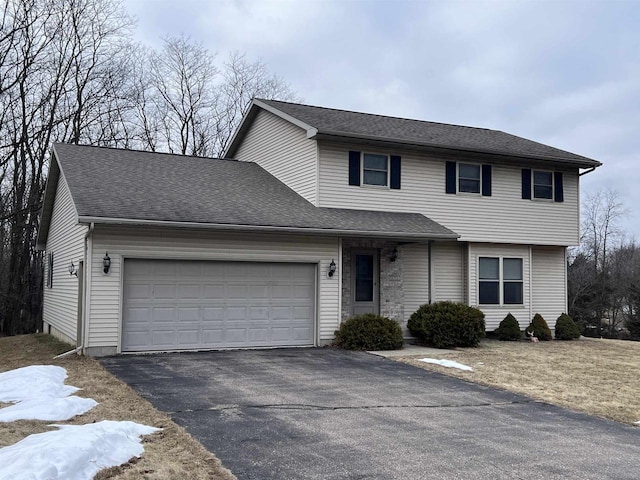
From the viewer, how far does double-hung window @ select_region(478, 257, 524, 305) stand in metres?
18.0

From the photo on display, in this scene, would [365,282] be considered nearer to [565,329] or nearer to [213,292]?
[213,292]

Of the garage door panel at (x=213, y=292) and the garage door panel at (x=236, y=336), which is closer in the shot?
the garage door panel at (x=213, y=292)

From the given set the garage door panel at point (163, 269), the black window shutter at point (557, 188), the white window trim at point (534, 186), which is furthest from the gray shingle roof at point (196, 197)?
the black window shutter at point (557, 188)

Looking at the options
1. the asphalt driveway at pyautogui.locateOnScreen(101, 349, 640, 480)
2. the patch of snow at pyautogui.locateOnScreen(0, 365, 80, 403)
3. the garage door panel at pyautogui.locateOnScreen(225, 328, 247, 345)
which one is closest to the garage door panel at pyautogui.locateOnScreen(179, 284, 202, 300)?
the garage door panel at pyautogui.locateOnScreen(225, 328, 247, 345)

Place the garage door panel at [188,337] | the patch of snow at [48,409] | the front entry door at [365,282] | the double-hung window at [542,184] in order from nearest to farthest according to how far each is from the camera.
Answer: the patch of snow at [48,409] → the garage door panel at [188,337] → the front entry door at [365,282] → the double-hung window at [542,184]

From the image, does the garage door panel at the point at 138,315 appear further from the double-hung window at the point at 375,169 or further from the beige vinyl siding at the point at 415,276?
the beige vinyl siding at the point at 415,276

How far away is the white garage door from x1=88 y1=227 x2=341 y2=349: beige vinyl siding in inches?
9.1

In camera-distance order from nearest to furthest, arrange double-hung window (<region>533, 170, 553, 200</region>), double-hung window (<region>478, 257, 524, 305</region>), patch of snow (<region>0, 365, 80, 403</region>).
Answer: patch of snow (<region>0, 365, 80, 403</region>)
double-hung window (<region>478, 257, 524, 305</region>)
double-hung window (<region>533, 170, 553, 200</region>)

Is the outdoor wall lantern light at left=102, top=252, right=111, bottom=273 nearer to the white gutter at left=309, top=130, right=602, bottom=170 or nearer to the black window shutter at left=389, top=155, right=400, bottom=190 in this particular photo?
the white gutter at left=309, top=130, right=602, bottom=170

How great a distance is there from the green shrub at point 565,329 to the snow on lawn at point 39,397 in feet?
46.1

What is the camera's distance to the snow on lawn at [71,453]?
4.83 meters

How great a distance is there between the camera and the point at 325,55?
2597 cm

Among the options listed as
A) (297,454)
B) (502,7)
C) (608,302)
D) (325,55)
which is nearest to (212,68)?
(325,55)

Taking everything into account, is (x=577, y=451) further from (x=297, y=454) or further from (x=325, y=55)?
(x=325, y=55)
